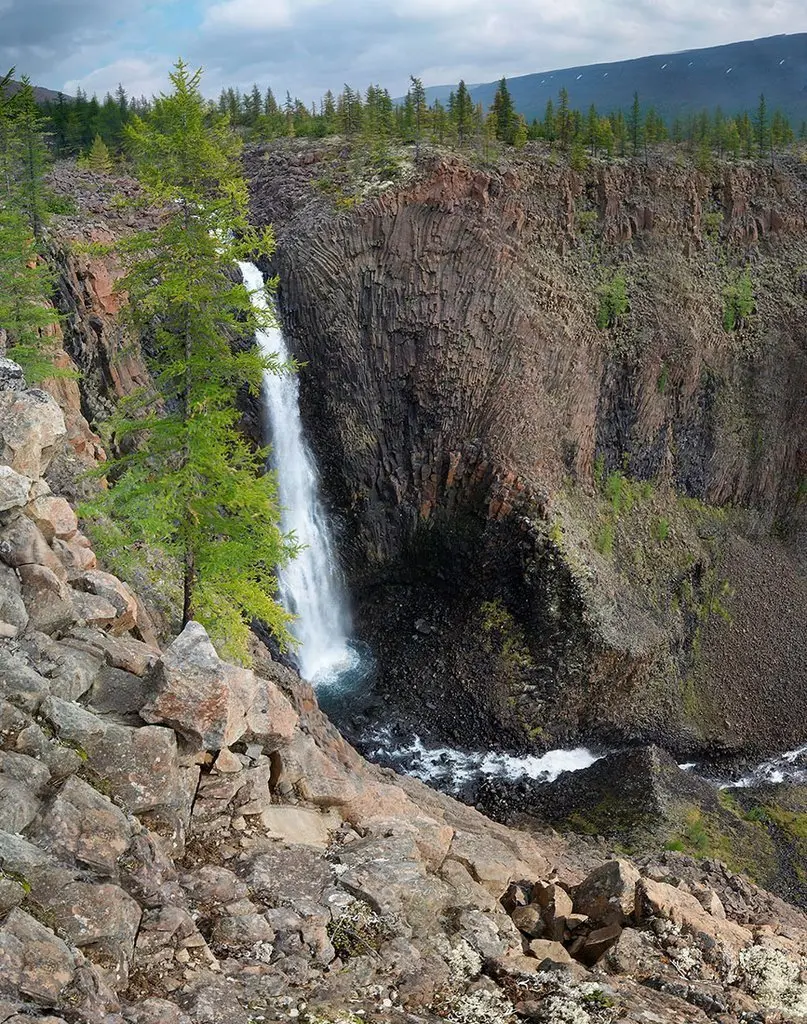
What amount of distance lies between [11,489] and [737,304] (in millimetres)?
48499

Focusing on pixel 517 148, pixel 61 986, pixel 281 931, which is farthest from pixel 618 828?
pixel 517 148

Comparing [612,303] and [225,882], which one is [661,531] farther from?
[225,882]

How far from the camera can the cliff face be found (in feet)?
122

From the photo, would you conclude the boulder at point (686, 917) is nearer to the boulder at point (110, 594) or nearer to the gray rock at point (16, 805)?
the gray rock at point (16, 805)

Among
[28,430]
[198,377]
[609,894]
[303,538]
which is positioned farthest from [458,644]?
[28,430]

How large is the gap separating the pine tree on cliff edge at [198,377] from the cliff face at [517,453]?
22.0m

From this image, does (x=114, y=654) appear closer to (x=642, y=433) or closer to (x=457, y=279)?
(x=457, y=279)

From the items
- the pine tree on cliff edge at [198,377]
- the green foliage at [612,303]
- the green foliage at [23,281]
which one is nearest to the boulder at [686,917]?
the pine tree on cliff edge at [198,377]

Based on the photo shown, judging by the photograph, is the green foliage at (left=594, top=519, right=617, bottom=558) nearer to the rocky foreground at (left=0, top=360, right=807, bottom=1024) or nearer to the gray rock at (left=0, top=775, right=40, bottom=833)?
the rocky foreground at (left=0, top=360, right=807, bottom=1024)

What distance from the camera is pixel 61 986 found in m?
6.64

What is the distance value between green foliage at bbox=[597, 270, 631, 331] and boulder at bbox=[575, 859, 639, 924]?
3631 centimetres

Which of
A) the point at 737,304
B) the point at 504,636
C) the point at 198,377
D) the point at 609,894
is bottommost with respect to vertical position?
the point at 504,636

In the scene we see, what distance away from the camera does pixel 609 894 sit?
487 inches

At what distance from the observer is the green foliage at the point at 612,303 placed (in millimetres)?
43938
